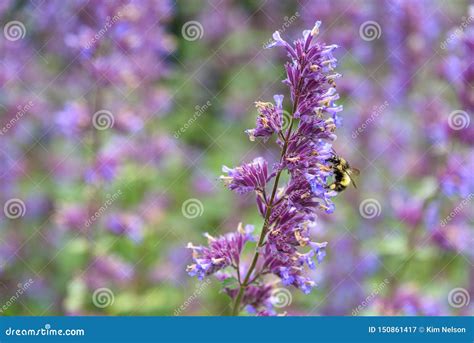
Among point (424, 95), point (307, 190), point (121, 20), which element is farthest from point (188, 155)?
point (307, 190)

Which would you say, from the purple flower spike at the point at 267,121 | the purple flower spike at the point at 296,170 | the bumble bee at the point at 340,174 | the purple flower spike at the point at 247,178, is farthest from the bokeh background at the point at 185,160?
the purple flower spike at the point at 267,121

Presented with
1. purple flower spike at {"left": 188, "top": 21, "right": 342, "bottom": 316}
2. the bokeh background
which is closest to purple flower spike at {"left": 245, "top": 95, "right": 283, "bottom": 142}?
purple flower spike at {"left": 188, "top": 21, "right": 342, "bottom": 316}

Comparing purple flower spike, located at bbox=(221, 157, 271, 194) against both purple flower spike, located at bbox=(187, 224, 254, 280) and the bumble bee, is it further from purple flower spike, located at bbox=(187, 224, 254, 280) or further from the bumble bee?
the bumble bee

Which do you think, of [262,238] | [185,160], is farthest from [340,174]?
[185,160]

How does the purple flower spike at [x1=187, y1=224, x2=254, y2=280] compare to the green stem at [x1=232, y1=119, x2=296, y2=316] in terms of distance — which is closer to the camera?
the green stem at [x1=232, y1=119, x2=296, y2=316]

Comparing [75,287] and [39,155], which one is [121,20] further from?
[75,287]

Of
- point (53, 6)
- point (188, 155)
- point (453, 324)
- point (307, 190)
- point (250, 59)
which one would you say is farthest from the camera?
point (250, 59)

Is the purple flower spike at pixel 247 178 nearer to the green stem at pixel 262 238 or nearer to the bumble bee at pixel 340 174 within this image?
the green stem at pixel 262 238

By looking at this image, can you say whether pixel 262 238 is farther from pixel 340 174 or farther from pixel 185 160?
pixel 185 160

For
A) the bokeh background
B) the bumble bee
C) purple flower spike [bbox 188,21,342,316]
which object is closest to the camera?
purple flower spike [bbox 188,21,342,316]
